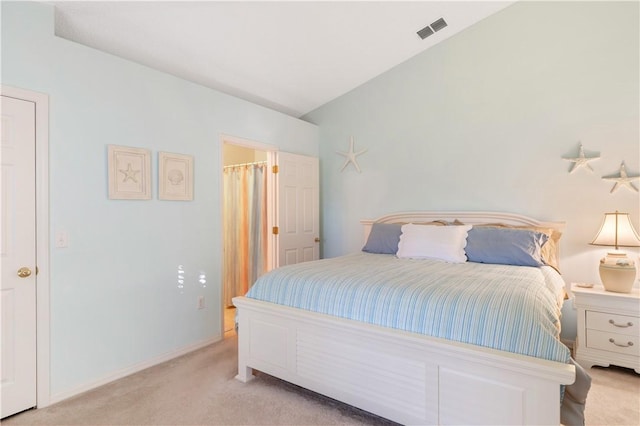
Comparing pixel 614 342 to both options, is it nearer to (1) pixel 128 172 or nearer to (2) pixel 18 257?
(1) pixel 128 172

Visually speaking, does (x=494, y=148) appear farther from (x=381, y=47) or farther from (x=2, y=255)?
(x=2, y=255)

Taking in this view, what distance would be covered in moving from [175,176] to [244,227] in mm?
1614

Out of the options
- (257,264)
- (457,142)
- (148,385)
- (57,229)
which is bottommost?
(148,385)

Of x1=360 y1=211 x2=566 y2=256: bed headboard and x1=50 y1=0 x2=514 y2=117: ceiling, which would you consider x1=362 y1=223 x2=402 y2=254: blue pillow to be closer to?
x1=360 y1=211 x2=566 y2=256: bed headboard

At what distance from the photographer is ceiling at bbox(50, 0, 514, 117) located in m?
2.45

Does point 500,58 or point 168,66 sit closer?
point 168,66

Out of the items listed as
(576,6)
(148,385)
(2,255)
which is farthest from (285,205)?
(576,6)

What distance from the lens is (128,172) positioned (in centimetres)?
261

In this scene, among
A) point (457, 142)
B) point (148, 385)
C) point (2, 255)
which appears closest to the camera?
point (2, 255)

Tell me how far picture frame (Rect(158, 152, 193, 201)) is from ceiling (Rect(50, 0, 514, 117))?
2.69ft

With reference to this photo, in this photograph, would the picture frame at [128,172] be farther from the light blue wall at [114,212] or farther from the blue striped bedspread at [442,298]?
the blue striped bedspread at [442,298]

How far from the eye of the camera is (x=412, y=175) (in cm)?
397

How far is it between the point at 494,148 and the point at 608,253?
4.35 feet

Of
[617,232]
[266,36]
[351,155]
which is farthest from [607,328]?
[266,36]
